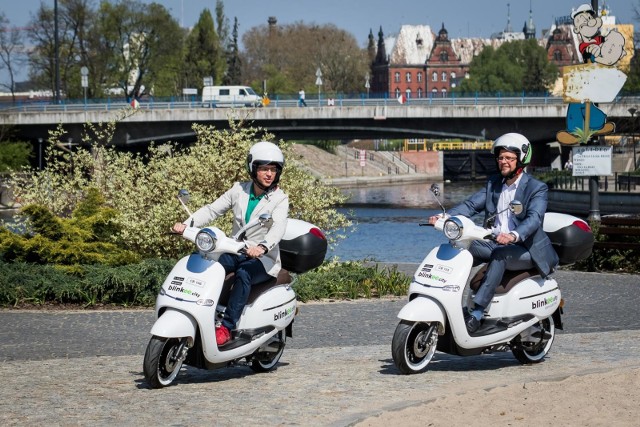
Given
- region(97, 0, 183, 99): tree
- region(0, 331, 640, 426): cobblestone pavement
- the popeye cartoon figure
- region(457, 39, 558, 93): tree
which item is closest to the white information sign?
the popeye cartoon figure

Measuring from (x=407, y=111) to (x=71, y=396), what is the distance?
55.1m

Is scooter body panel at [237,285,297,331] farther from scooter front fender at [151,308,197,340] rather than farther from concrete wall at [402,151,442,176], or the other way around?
concrete wall at [402,151,442,176]

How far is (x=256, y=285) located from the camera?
941 centimetres

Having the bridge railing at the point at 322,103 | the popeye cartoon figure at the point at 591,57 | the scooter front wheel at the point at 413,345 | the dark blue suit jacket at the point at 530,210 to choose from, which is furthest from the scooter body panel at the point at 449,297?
the bridge railing at the point at 322,103

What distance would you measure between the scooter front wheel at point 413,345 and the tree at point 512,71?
112346 millimetres

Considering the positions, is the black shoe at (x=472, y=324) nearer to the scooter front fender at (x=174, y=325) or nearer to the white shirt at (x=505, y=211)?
the white shirt at (x=505, y=211)

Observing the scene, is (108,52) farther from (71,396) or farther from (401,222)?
(71,396)

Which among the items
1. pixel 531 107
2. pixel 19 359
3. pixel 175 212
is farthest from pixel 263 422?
pixel 531 107

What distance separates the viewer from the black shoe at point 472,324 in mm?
9445

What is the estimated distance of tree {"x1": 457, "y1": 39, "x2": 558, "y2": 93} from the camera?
12231 cm

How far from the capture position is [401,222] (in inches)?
1988

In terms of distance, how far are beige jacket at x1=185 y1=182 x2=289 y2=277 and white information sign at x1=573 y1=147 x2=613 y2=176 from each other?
1310cm

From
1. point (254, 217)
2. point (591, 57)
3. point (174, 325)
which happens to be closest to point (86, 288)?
point (254, 217)

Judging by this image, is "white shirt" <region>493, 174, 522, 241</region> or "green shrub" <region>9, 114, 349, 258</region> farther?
"green shrub" <region>9, 114, 349, 258</region>
